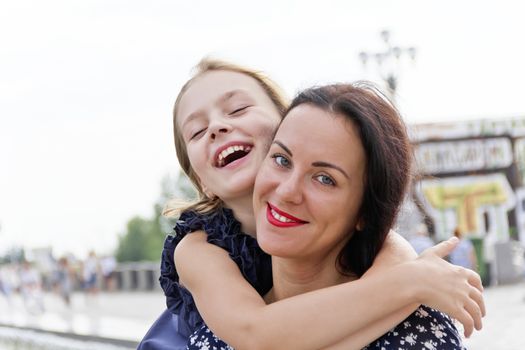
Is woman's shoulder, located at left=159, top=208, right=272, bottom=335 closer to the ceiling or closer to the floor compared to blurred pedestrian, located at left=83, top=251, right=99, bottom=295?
closer to the ceiling

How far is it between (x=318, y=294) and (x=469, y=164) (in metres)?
25.1

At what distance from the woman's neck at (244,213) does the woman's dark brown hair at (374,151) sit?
420mm

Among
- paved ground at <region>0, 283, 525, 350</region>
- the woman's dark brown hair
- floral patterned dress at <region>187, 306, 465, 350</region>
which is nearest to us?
floral patterned dress at <region>187, 306, 465, 350</region>

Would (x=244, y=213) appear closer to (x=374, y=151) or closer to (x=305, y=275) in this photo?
(x=305, y=275)

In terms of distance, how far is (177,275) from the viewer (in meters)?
2.52

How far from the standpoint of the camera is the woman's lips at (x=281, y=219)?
1.90 metres

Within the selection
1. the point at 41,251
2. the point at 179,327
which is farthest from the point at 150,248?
the point at 179,327

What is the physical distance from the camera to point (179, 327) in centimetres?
245

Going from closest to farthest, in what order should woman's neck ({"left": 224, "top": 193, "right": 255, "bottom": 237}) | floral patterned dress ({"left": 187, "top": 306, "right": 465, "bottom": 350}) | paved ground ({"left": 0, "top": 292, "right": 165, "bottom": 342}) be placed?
floral patterned dress ({"left": 187, "top": 306, "right": 465, "bottom": 350})
woman's neck ({"left": 224, "top": 193, "right": 255, "bottom": 237})
paved ground ({"left": 0, "top": 292, "right": 165, "bottom": 342})

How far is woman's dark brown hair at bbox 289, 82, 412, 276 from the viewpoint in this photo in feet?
6.25

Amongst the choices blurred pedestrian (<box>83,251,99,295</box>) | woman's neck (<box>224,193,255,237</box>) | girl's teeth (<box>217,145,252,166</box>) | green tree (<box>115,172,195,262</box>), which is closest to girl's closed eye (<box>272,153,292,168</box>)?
girl's teeth (<box>217,145,252,166</box>)

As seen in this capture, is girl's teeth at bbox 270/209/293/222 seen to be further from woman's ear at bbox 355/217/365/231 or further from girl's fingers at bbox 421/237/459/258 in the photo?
girl's fingers at bbox 421/237/459/258

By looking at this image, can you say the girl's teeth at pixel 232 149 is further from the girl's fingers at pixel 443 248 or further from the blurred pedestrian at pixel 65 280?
the blurred pedestrian at pixel 65 280

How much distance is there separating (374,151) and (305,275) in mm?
355
